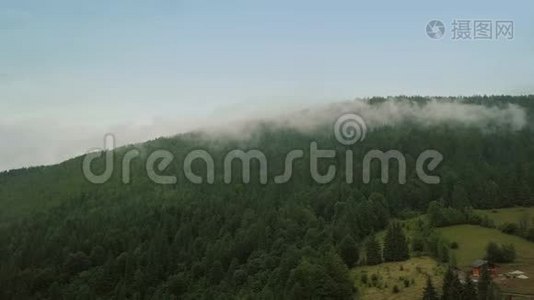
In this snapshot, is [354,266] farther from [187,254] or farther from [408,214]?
[187,254]

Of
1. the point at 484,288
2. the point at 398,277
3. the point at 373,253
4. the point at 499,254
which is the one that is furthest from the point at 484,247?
the point at 484,288

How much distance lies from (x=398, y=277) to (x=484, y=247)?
25.6 m

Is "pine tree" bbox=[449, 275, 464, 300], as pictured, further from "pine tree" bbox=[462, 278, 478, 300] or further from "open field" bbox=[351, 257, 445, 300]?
"open field" bbox=[351, 257, 445, 300]

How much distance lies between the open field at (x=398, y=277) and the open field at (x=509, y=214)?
37.7 m

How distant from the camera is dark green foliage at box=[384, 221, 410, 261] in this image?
114750mm

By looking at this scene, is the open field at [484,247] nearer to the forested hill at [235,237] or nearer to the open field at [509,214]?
the open field at [509,214]

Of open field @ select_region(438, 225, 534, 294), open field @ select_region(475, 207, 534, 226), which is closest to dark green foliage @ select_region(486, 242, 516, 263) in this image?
open field @ select_region(438, 225, 534, 294)

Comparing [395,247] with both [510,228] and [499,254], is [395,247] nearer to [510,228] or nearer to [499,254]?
[499,254]

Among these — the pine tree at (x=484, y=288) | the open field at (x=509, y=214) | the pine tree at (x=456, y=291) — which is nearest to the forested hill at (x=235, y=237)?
the open field at (x=509, y=214)

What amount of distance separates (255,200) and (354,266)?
71.5m

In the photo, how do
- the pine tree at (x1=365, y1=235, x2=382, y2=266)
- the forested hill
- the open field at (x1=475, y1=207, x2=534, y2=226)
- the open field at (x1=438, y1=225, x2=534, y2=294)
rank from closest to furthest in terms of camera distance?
the open field at (x1=438, y1=225, x2=534, y2=294), the pine tree at (x1=365, y1=235, x2=382, y2=266), the forested hill, the open field at (x1=475, y1=207, x2=534, y2=226)

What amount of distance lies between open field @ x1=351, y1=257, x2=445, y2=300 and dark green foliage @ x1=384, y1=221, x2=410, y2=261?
6.41 ft

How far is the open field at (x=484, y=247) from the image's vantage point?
315 ft

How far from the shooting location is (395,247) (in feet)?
381
